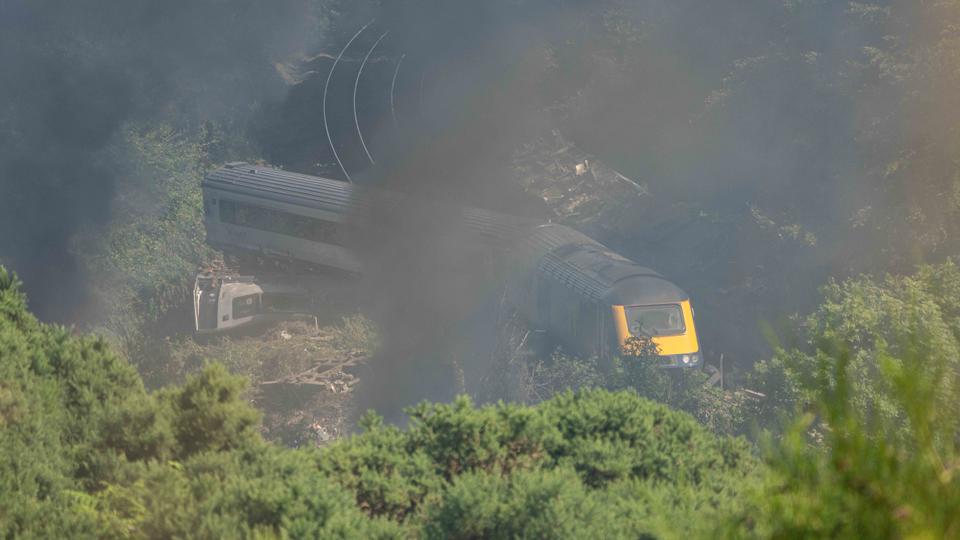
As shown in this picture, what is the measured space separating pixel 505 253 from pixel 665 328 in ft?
14.0

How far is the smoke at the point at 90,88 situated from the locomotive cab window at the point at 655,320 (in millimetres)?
16786

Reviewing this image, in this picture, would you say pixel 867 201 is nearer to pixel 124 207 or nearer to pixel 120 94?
pixel 124 207

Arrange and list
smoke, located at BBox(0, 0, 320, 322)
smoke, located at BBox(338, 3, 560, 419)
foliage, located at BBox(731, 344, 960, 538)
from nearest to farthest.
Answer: foliage, located at BBox(731, 344, 960, 538) < smoke, located at BBox(338, 3, 560, 419) < smoke, located at BBox(0, 0, 320, 322)

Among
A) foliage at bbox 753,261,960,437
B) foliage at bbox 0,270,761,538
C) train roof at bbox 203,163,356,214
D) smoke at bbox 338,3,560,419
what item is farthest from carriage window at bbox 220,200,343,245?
foliage at bbox 0,270,761,538

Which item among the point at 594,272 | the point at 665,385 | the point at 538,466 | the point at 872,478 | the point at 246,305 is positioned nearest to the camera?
the point at 872,478

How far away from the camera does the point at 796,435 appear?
2.62m

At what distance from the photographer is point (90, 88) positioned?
31.2 metres

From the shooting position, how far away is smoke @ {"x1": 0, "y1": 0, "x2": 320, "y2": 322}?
27.8 metres

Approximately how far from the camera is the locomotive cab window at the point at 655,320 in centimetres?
1709

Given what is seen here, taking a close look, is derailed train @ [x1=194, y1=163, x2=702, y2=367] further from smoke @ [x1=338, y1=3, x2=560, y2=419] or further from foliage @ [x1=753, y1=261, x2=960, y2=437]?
foliage @ [x1=753, y1=261, x2=960, y2=437]

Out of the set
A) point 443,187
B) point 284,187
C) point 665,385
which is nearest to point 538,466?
point 665,385

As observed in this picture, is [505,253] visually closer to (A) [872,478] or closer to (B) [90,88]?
(A) [872,478]

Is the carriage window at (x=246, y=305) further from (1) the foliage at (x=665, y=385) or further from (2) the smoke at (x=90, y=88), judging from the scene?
(1) the foliage at (x=665, y=385)

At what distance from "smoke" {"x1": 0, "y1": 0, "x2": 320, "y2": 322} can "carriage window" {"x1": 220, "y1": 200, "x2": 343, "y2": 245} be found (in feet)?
23.5
